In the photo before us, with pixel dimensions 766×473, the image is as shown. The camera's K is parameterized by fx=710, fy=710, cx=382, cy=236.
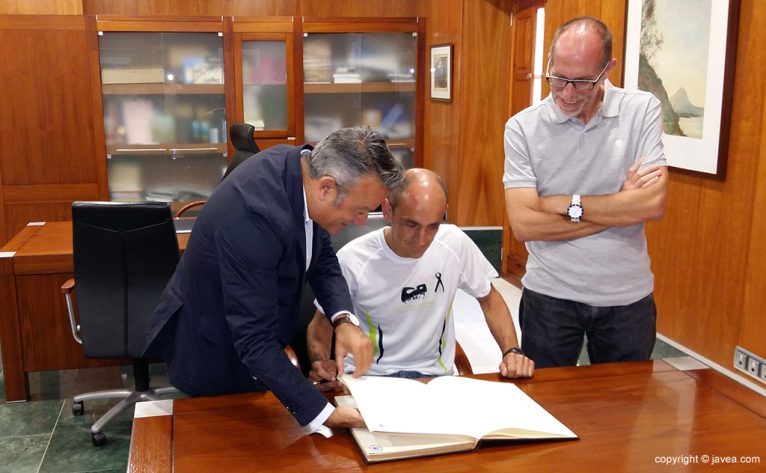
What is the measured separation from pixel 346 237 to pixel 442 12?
3401 mm

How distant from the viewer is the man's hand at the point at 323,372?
181 cm

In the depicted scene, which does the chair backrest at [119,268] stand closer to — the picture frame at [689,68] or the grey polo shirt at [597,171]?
the grey polo shirt at [597,171]

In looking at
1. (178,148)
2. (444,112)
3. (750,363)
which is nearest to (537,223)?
(750,363)

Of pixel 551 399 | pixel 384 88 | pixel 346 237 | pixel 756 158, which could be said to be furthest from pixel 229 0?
pixel 551 399

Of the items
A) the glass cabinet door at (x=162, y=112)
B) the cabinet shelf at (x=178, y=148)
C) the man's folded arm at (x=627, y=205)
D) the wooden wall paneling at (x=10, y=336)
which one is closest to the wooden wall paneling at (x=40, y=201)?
the glass cabinet door at (x=162, y=112)

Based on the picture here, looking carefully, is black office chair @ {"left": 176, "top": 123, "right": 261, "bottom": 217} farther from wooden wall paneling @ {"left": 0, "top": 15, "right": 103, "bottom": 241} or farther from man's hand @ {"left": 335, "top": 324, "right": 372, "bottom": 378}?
man's hand @ {"left": 335, "top": 324, "right": 372, "bottom": 378}

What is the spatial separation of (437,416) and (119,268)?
6.40 ft

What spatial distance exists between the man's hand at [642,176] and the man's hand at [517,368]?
0.64 meters

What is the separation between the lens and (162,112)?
18.6ft

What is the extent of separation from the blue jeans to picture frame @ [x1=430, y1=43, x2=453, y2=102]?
3.27 metres

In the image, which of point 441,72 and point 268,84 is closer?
point 441,72

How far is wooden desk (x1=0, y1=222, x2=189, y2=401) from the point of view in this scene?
3461 millimetres

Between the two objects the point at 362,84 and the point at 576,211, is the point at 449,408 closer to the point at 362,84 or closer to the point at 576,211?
the point at 576,211

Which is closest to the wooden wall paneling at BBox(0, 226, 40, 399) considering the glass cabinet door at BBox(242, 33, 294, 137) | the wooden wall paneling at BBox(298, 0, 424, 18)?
the glass cabinet door at BBox(242, 33, 294, 137)
